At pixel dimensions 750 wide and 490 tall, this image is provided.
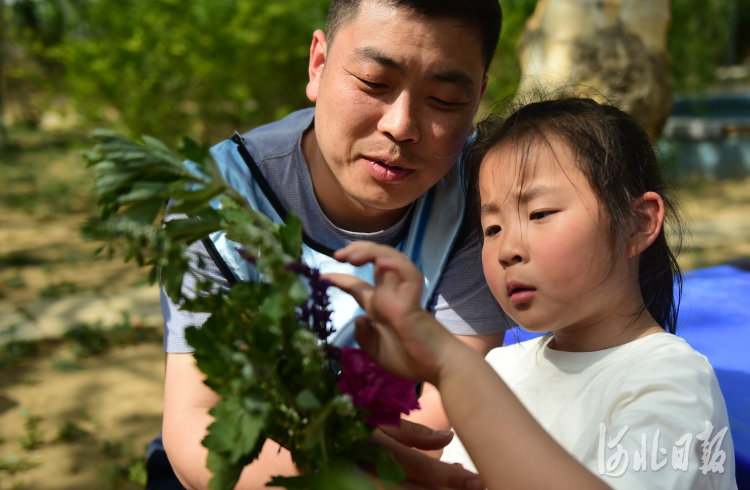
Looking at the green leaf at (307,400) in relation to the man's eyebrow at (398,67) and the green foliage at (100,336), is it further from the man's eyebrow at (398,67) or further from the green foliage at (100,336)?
the green foliage at (100,336)

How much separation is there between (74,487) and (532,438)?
269 cm

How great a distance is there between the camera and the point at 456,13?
172 centimetres

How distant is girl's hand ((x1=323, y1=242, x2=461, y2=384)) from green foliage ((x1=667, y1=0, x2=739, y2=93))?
342 inches

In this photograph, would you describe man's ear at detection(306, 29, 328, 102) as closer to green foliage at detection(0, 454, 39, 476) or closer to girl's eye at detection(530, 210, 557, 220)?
girl's eye at detection(530, 210, 557, 220)

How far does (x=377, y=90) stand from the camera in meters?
1.71

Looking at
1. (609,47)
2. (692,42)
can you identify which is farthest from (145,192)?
(692,42)

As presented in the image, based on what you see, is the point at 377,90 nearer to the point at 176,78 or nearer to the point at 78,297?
the point at 78,297

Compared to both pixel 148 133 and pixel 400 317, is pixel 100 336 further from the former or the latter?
pixel 400 317

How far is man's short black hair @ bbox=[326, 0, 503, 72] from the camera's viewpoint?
1.70 meters

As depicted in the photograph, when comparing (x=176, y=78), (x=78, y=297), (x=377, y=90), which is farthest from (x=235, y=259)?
(x=176, y=78)

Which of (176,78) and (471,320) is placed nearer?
(471,320)

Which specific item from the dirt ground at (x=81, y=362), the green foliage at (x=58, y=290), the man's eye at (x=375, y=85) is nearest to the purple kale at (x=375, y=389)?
the dirt ground at (x=81, y=362)

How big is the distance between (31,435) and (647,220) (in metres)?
3.22

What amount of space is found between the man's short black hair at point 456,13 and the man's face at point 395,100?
0.02 metres
